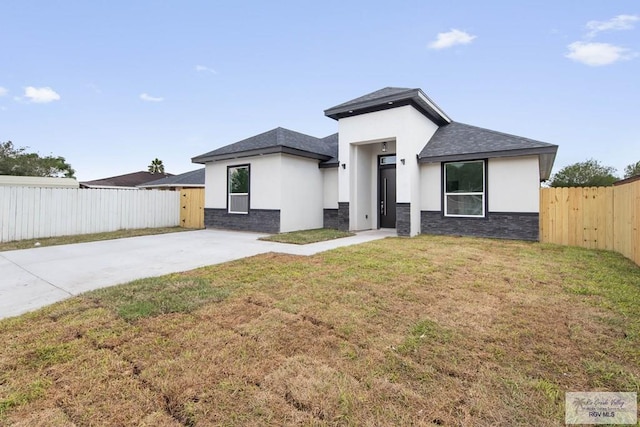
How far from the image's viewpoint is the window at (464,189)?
32.1ft

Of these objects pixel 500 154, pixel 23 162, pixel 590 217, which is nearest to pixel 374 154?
pixel 500 154

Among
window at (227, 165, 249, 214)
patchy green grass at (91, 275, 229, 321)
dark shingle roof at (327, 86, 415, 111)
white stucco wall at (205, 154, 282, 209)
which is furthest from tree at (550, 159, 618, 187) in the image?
patchy green grass at (91, 275, 229, 321)

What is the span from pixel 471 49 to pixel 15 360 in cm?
1513

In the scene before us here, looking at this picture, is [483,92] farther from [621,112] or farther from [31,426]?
[31,426]

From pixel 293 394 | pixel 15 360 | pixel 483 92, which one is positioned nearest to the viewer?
pixel 293 394

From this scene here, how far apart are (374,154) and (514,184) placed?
5157mm

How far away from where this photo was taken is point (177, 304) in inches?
146

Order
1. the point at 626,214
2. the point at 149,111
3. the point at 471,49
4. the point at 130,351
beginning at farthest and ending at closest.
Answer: the point at 149,111
the point at 471,49
the point at 626,214
the point at 130,351

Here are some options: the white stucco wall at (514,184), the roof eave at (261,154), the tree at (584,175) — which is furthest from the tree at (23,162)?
the tree at (584,175)

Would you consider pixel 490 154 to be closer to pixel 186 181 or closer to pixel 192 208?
pixel 192 208

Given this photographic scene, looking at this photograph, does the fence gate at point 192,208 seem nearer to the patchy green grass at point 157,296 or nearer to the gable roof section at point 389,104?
the gable roof section at point 389,104

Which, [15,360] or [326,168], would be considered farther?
[326,168]

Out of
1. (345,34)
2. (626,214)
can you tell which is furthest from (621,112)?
(345,34)

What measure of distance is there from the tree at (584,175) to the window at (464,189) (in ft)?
80.8
